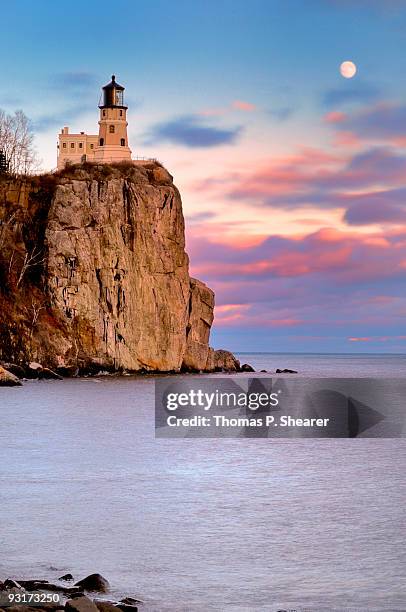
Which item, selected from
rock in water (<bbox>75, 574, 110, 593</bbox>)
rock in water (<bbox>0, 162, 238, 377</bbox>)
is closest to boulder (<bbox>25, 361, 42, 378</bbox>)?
rock in water (<bbox>0, 162, 238, 377</bbox>)

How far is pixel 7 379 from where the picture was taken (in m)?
70.7

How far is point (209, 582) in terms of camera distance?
1634 centimetres

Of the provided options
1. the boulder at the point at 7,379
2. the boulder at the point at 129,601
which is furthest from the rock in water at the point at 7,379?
the boulder at the point at 129,601

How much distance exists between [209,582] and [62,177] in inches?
2844

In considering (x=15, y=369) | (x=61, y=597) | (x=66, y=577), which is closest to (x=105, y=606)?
(x=61, y=597)

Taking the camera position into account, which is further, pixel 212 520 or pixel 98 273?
pixel 98 273

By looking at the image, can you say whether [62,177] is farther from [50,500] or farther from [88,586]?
[88,586]

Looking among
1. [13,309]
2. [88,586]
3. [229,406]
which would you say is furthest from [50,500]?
[13,309]

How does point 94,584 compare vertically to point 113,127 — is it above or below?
below

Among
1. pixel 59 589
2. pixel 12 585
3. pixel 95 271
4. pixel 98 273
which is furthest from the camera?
pixel 98 273

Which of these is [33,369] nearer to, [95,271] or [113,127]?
[95,271]

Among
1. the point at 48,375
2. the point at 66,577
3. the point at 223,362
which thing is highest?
the point at 223,362

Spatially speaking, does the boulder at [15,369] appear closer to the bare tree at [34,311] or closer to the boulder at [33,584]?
the bare tree at [34,311]

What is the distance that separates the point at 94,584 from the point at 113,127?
83.8 m
